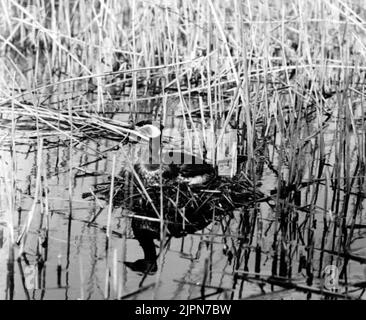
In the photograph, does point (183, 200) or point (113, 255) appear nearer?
point (113, 255)

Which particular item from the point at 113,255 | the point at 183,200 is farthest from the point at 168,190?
the point at 113,255

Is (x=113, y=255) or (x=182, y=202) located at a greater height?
(x=182, y=202)

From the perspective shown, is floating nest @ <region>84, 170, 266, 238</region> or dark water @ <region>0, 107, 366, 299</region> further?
floating nest @ <region>84, 170, 266, 238</region>

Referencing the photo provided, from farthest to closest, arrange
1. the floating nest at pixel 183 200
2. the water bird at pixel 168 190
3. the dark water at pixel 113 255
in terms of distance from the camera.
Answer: the floating nest at pixel 183 200 → the water bird at pixel 168 190 → the dark water at pixel 113 255

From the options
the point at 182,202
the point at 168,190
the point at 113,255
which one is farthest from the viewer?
the point at 168,190

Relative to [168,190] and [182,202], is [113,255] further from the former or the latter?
[168,190]

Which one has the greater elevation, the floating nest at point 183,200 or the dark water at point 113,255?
the floating nest at point 183,200

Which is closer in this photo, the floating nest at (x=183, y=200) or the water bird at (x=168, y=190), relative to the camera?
the water bird at (x=168, y=190)

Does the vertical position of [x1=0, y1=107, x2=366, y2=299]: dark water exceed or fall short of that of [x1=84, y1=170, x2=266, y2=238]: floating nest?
it falls short

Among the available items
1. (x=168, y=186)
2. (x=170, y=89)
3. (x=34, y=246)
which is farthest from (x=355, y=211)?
(x=170, y=89)

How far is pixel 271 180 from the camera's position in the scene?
16.0 feet

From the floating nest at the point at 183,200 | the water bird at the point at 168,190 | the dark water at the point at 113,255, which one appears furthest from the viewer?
the floating nest at the point at 183,200

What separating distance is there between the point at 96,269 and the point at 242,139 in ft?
7.81
